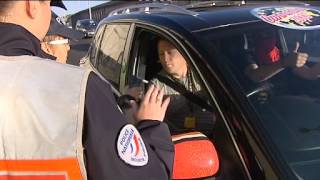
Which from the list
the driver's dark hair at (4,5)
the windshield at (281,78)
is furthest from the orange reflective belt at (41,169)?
the windshield at (281,78)

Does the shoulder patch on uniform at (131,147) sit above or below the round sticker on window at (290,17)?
below

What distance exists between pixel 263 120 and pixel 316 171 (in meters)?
0.29

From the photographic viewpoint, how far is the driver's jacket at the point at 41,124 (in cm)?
151

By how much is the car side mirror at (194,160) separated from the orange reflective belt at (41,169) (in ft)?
1.86

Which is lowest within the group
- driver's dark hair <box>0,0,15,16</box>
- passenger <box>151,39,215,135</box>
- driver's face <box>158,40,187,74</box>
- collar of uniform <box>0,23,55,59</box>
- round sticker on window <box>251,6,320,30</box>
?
passenger <box>151,39,215,135</box>

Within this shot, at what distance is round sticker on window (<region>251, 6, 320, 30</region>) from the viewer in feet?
9.22

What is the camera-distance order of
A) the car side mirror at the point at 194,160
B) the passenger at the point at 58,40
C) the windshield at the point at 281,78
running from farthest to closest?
the passenger at the point at 58,40 → the windshield at the point at 281,78 → the car side mirror at the point at 194,160

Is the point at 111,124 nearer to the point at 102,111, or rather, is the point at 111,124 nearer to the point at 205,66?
the point at 102,111

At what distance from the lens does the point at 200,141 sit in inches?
80.8

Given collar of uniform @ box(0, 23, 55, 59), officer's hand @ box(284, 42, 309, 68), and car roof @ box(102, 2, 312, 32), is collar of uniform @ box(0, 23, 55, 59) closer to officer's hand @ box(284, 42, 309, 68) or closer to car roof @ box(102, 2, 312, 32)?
car roof @ box(102, 2, 312, 32)

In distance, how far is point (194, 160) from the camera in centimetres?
200

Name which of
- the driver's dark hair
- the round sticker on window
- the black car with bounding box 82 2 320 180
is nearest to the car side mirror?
the black car with bounding box 82 2 320 180

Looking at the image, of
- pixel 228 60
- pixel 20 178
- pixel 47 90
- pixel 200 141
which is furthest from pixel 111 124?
pixel 228 60

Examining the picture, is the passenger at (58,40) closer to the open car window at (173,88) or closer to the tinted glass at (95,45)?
the open car window at (173,88)
